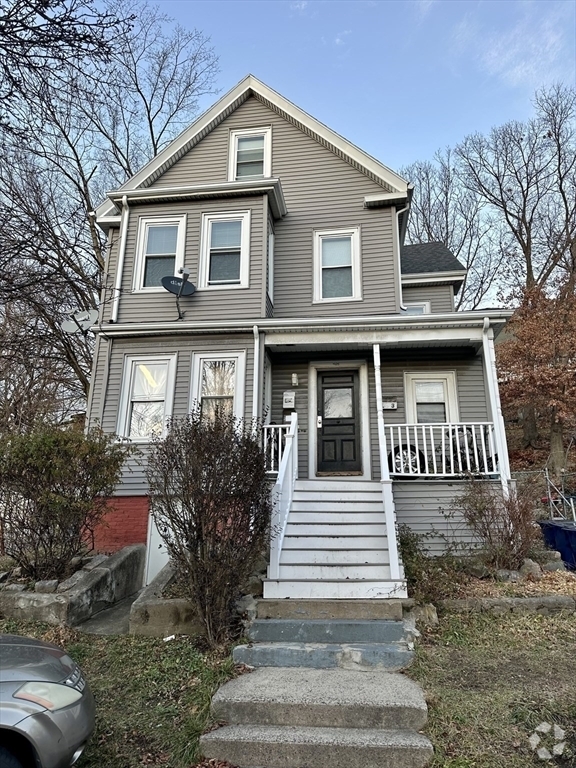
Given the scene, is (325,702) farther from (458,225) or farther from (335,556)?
(458,225)

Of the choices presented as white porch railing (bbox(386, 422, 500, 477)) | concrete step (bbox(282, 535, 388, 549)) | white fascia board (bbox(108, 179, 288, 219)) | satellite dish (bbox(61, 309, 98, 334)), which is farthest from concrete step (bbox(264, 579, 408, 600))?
white fascia board (bbox(108, 179, 288, 219))

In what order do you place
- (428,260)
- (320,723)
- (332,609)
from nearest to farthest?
(320,723) → (332,609) → (428,260)

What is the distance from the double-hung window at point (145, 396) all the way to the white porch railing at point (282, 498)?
2850 mm

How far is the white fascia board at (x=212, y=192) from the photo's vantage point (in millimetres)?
9430

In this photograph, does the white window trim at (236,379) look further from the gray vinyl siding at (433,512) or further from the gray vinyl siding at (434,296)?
the gray vinyl siding at (434,296)

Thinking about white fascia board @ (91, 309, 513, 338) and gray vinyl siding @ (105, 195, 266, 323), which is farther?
gray vinyl siding @ (105, 195, 266, 323)

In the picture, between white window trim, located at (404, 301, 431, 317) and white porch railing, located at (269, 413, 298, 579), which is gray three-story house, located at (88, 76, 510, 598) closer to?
white porch railing, located at (269, 413, 298, 579)

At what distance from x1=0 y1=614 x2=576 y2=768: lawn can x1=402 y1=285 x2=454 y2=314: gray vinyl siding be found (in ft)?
26.4

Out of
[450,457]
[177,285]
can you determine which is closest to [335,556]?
[450,457]

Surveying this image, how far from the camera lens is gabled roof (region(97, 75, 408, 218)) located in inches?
398

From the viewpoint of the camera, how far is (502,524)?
20.8 ft

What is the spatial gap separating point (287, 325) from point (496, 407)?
389cm

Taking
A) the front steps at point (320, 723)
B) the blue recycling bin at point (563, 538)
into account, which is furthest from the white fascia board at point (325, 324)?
the front steps at point (320, 723)

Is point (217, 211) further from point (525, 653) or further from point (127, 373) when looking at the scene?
point (525, 653)
